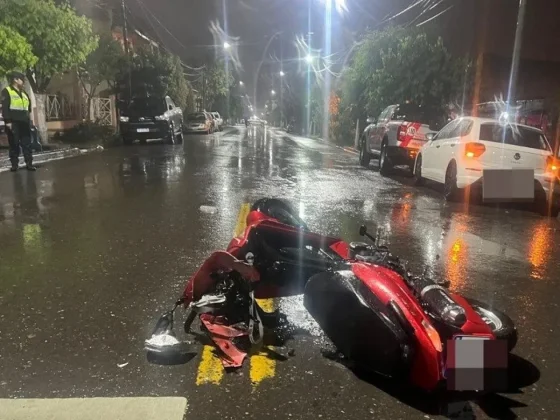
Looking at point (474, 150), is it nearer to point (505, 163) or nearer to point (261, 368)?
point (505, 163)

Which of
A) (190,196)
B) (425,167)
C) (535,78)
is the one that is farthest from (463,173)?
(535,78)

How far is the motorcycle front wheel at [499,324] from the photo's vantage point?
321 centimetres

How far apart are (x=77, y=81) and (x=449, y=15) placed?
73.2 feet

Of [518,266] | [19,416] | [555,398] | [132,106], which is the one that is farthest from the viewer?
[132,106]

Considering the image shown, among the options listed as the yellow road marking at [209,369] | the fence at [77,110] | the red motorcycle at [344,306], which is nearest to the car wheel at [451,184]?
the red motorcycle at [344,306]

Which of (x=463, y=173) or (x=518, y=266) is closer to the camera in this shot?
(x=518, y=266)

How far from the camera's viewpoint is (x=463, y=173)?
9742 mm

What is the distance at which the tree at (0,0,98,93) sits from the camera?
606 inches

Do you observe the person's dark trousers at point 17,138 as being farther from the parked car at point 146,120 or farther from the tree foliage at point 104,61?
the tree foliage at point 104,61

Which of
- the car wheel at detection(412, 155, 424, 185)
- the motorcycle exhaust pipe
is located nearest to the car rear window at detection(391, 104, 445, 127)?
the car wheel at detection(412, 155, 424, 185)

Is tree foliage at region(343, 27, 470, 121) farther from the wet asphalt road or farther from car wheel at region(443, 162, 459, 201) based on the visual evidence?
car wheel at region(443, 162, 459, 201)

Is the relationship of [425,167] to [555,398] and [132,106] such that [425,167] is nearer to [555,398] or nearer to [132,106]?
[555,398]

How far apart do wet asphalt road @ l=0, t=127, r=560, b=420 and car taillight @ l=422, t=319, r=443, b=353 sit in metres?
0.34

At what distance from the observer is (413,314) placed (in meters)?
2.95
